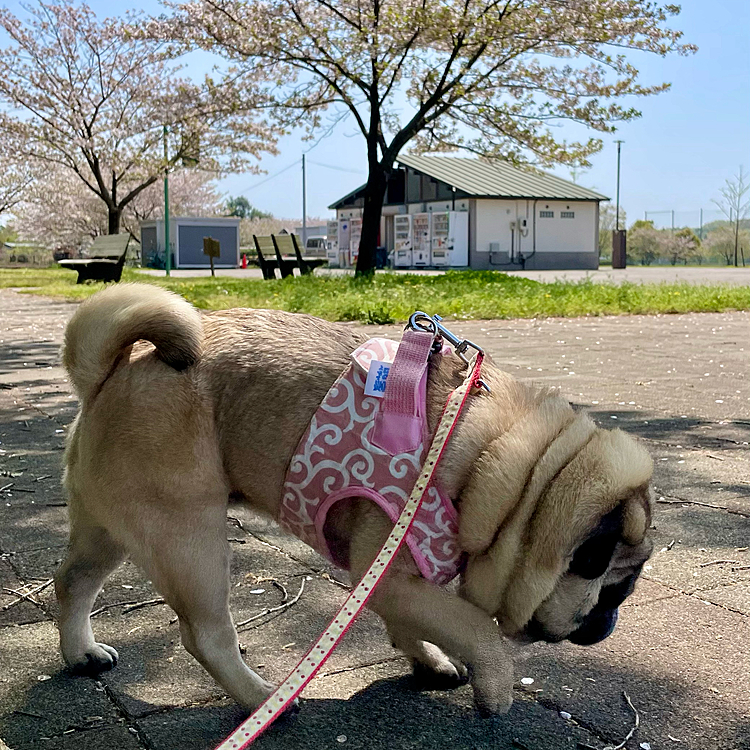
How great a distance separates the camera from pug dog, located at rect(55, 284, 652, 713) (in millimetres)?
2051

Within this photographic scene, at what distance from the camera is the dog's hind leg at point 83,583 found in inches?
98.3

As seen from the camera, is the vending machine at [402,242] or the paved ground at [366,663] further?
the vending machine at [402,242]

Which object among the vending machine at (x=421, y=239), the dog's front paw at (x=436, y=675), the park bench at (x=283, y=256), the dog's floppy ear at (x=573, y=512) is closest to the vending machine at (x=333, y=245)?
the vending machine at (x=421, y=239)

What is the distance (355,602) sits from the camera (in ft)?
6.11

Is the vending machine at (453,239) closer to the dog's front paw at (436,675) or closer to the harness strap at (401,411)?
the dog's front paw at (436,675)

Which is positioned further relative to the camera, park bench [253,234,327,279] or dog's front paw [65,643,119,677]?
park bench [253,234,327,279]

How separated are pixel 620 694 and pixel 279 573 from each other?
1329 millimetres

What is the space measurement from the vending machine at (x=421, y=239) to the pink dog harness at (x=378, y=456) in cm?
4197

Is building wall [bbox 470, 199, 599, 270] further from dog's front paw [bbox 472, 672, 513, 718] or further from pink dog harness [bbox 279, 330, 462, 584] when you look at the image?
dog's front paw [bbox 472, 672, 513, 718]

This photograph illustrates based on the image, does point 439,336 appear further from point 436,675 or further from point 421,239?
point 421,239

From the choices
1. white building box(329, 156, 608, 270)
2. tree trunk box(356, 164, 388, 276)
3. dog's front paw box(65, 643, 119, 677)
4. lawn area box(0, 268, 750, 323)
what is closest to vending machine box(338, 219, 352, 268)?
white building box(329, 156, 608, 270)

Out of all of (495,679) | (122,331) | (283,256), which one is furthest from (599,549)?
(283,256)

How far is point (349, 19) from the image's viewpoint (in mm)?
20000

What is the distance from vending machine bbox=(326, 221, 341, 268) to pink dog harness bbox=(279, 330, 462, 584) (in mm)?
47243
